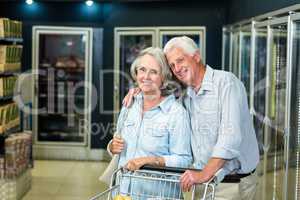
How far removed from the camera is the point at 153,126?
7.90 ft

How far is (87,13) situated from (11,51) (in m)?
2.59

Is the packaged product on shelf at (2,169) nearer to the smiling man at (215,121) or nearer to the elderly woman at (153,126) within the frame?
the elderly woman at (153,126)

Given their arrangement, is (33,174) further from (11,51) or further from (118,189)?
(118,189)

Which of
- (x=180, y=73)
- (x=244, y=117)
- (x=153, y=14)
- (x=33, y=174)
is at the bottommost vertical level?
(x=33, y=174)

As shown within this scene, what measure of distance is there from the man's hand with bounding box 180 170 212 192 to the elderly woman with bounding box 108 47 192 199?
0.64ft

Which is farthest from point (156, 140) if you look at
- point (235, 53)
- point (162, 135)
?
point (235, 53)

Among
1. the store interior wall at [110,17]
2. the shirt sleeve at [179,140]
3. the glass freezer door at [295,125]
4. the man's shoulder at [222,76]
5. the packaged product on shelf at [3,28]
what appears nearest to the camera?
the man's shoulder at [222,76]

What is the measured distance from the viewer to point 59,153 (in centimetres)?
863

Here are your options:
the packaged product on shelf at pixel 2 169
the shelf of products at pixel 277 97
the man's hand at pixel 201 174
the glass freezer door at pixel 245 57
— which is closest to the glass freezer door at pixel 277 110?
the shelf of products at pixel 277 97

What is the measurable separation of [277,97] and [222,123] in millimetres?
2584

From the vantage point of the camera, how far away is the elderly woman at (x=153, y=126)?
231 cm

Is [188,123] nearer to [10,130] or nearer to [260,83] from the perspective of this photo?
[260,83]

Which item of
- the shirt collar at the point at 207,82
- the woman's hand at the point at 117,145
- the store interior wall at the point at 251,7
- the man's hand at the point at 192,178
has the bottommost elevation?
the man's hand at the point at 192,178

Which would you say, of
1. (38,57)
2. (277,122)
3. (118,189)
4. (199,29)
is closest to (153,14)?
(199,29)
